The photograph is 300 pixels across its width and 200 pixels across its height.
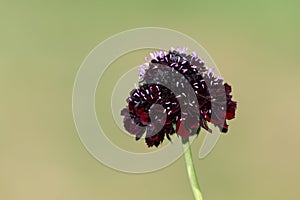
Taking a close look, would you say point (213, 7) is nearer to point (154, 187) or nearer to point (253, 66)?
point (253, 66)

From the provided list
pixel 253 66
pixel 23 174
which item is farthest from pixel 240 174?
pixel 23 174

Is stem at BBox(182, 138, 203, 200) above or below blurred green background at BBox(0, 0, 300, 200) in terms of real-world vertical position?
below

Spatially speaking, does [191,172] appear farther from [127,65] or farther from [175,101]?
[127,65]

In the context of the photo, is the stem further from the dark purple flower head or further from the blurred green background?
the blurred green background

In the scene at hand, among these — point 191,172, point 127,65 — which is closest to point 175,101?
point 191,172

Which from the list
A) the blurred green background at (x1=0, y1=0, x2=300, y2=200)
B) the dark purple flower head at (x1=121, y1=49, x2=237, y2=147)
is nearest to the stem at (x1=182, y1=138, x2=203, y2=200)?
the dark purple flower head at (x1=121, y1=49, x2=237, y2=147)
